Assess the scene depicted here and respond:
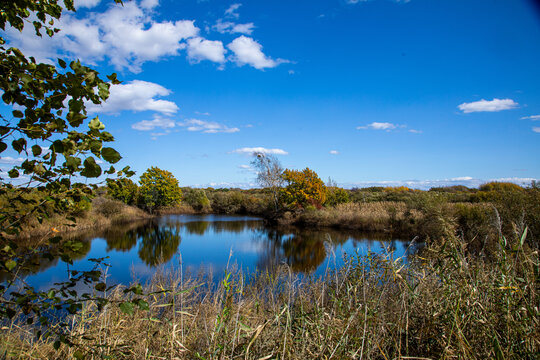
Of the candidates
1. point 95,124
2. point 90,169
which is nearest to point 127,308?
point 90,169

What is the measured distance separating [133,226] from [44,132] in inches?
944

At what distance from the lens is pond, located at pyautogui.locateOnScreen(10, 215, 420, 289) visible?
33.8 ft

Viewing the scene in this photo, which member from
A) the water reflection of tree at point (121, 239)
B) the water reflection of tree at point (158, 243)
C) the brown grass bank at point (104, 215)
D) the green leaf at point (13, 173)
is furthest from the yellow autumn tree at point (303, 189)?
the green leaf at point (13, 173)

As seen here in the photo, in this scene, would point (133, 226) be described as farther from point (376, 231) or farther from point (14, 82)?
point (14, 82)

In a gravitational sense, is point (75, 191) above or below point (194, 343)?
above

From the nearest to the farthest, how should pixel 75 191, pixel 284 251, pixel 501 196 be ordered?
1. pixel 75 191
2. pixel 501 196
3. pixel 284 251

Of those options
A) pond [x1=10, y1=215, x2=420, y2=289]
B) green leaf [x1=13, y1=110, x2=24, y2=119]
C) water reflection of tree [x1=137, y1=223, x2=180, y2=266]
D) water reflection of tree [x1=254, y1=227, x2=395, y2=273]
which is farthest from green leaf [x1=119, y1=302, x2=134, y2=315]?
water reflection of tree [x1=137, y1=223, x2=180, y2=266]

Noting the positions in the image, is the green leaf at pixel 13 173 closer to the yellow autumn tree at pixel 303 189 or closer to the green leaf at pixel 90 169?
the green leaf at pixel 90 169

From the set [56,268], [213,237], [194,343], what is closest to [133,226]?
[213,237]

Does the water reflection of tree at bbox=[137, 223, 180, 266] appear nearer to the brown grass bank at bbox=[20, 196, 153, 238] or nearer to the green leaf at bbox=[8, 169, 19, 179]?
the brown grass bank at bbox=[20, 196, 153, 238]

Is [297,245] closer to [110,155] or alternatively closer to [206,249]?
[206,249]

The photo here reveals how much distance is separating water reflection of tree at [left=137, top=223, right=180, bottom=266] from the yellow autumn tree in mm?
9081

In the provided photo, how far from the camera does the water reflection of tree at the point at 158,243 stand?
12648mm

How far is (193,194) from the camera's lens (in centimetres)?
3778
